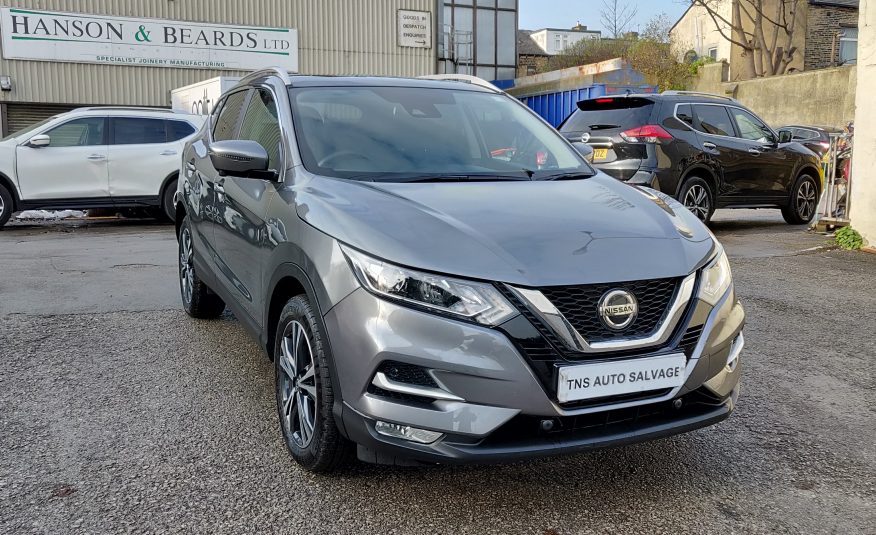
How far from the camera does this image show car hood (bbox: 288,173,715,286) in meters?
2.68

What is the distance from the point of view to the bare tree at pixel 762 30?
31812 mm

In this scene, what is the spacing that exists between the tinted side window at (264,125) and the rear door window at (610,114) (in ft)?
20.6

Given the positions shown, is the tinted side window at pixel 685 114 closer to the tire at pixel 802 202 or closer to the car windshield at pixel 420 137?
the tire at pixel 802 202

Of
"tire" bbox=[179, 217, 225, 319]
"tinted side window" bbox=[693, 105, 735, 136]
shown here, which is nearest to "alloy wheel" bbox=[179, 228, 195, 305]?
"tire" bbox=[179, 217, 225, 319]

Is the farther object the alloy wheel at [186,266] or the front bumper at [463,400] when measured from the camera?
the alloy wheel at [186,266]

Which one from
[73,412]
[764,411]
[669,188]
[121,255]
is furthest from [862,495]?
[121,255]

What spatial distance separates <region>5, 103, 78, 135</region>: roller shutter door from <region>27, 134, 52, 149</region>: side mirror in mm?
12209

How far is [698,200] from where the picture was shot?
10.1 m

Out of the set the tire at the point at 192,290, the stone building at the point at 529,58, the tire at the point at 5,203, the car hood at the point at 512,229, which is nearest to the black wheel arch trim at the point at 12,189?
the tire at the point at 5,203

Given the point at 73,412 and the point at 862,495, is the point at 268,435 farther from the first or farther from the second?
the point at 862,495

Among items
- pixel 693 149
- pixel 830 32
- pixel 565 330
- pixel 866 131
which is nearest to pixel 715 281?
pixel 565 330

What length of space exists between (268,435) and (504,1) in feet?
97.3

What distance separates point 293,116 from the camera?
3.87 metres

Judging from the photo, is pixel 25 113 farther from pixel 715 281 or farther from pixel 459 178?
pixel 715 281
